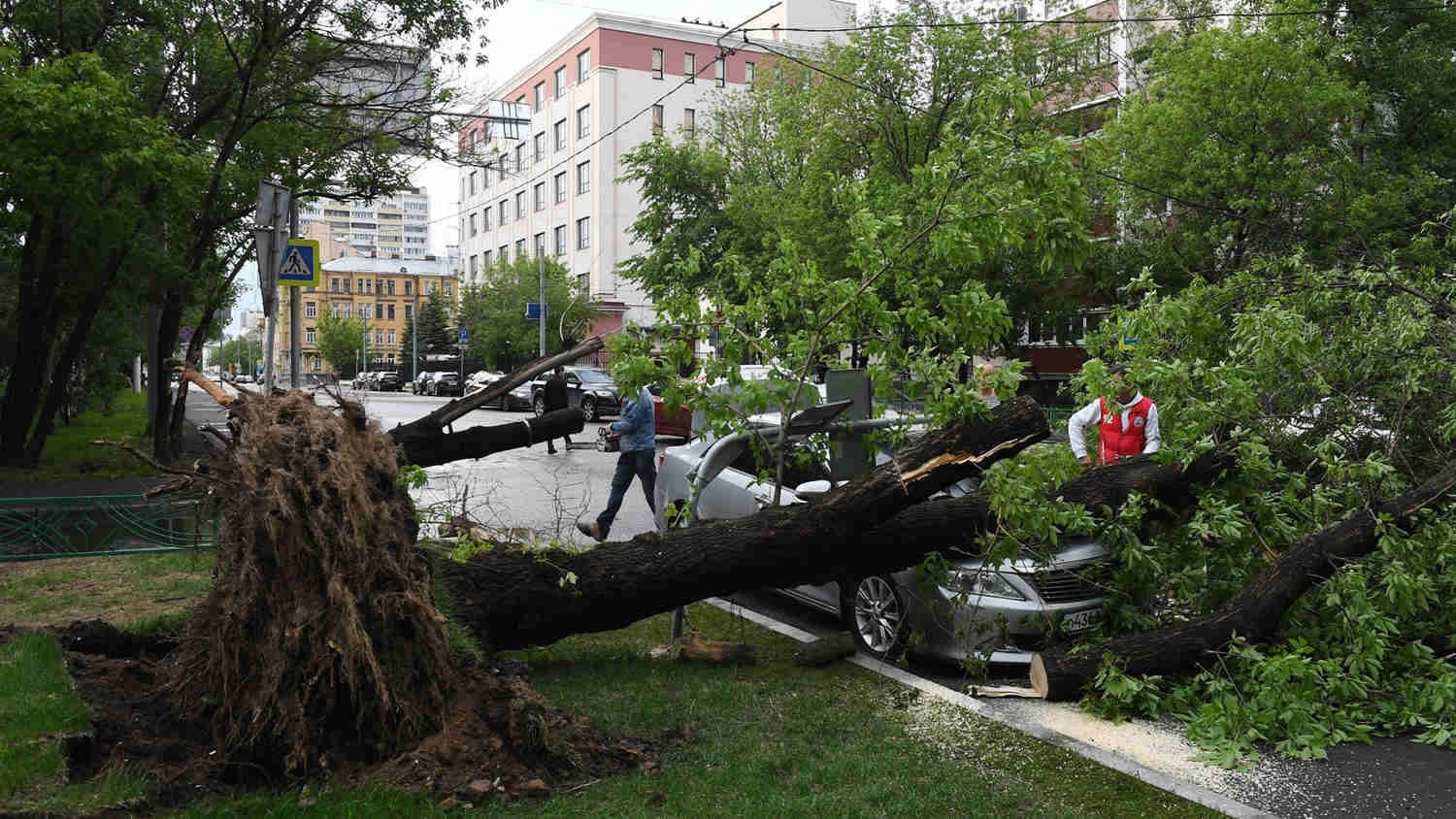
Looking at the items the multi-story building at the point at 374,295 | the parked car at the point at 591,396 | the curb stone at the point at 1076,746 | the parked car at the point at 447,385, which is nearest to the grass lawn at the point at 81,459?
the curb stone at the point at 1076,746

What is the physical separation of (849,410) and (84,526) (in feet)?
23.2

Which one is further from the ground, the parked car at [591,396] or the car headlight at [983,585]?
the parked car at [591,396]

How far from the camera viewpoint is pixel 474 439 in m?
6.88

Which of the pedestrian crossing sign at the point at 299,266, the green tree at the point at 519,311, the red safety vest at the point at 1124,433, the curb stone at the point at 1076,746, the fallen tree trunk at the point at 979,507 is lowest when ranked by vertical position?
the curb stone at the point at 1076,746

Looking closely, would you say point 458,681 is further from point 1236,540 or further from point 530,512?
point 530,512

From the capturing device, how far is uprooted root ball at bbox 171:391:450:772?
4305mm

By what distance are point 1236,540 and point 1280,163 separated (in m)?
15.9

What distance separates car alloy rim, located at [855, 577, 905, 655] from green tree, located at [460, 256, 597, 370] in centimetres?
4599

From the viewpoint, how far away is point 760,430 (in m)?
7.15

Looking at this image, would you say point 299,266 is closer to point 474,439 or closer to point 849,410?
point 474,439

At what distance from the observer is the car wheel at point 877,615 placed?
21.9 ft

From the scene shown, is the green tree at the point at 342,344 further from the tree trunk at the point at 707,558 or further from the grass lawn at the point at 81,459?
the tree trunk at the point at 707,558

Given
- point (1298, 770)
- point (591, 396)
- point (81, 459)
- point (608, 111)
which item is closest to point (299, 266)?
point (1298, 770)

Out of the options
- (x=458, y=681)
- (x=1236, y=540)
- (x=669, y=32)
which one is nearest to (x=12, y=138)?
(x=458, y=681)
